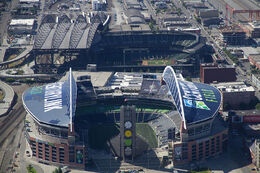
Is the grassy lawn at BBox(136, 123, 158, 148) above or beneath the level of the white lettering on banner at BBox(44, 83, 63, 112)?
beneath

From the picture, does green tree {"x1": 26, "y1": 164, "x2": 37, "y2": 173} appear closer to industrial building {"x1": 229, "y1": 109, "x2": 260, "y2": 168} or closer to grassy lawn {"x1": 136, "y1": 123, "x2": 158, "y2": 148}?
grassy lawn {"x1": 136, "y1": 123, "x2": 158, "y2": 148}

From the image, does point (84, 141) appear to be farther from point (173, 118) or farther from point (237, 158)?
point (237, 158)

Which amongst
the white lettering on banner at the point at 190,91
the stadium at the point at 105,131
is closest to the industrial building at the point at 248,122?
the stadium at the point at 105,131

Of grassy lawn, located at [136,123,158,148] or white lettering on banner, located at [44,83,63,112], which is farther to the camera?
grassy lawn, located at [136,123,158,148]

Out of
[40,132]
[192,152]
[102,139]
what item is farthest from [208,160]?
[40,132]

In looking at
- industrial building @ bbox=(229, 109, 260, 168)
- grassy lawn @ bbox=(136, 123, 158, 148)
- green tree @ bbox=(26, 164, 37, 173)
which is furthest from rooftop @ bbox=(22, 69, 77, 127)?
industrial building @ bbox=(229, 109, 260, 168)

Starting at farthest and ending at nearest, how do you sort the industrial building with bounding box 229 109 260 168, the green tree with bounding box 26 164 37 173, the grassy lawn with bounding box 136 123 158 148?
the industrial building with bounding box 229 109 260 168 → the grassy lawn with bounding box 136 123 158 148 → the green tree with bounding box 26 164 37 173

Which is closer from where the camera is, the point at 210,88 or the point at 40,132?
the point at 40,132
